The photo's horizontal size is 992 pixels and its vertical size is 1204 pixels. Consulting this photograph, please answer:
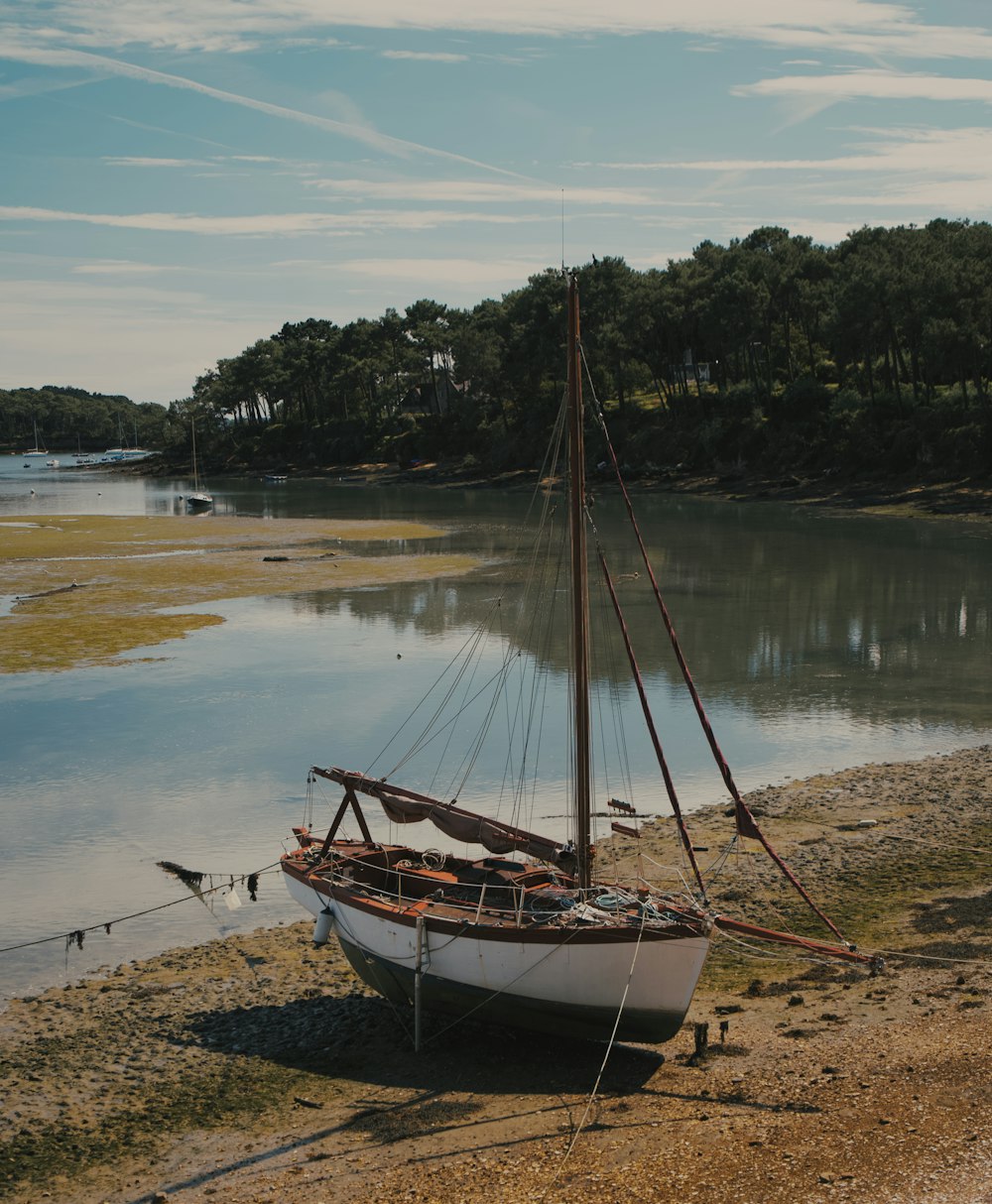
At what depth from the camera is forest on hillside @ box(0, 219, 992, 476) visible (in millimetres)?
91250

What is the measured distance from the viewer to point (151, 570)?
69.9 meters

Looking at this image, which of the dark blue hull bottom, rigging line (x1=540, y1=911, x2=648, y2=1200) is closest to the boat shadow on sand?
rigging line (x1=540, y1=911, x2=648, y2=1200)

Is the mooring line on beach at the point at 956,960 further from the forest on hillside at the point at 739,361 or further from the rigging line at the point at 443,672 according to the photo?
the forest on hillside at the point at 739,361

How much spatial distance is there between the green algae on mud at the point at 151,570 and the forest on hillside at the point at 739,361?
3350cm

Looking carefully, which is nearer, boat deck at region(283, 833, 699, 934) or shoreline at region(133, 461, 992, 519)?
boat deck at region(283, 833, 699, 934)

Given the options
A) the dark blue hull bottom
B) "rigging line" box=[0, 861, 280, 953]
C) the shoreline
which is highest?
the shoreline

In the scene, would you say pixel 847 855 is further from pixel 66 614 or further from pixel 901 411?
pixel 901 411

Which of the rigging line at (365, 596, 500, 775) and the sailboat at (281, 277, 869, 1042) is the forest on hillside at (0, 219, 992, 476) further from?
the sailboat at (281, 277, 869, 1042)

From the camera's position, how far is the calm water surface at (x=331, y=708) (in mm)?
24203

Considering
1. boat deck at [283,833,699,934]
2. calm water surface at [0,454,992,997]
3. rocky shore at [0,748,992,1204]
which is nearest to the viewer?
rocky shore at [0,748,992,1204]

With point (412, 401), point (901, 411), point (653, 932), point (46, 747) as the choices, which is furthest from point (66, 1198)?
point (412, 401)

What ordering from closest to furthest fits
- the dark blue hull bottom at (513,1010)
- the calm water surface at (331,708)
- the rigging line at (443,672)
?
the dark blue hull bottom at (513,1010) < the calm water surface at (331,708) < the rigging line at (443,672)

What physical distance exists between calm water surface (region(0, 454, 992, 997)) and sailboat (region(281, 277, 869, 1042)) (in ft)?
12.0

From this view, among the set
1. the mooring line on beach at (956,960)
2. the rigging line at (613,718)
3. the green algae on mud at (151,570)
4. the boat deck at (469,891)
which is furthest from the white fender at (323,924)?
the green algae on mud at (151,570)
